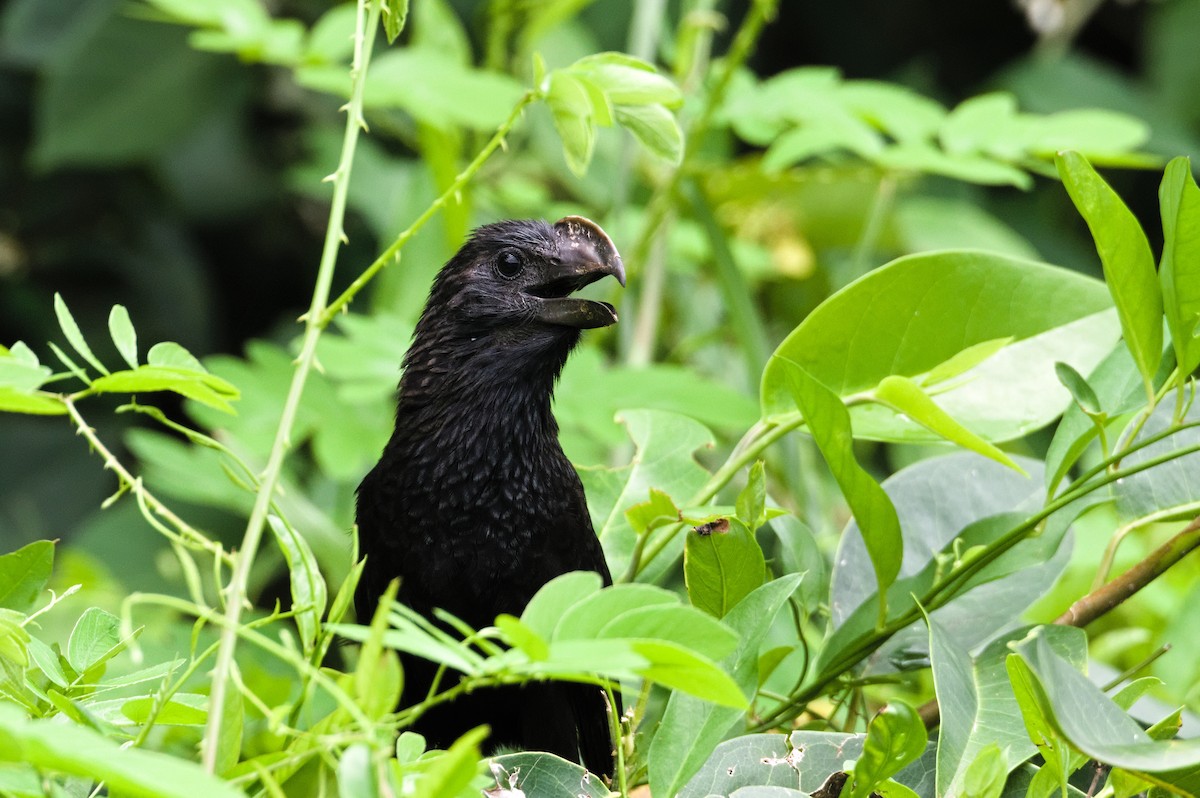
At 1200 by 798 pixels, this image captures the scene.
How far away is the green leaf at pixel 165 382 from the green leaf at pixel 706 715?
1.31 feet

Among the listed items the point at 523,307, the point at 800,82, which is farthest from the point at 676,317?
the point at 523,307

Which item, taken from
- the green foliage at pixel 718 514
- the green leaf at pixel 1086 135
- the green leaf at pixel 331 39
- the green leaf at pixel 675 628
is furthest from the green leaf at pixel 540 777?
the green leaf at pixel 331 39

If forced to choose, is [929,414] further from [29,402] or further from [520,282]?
[520,282]

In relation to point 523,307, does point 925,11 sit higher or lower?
higher

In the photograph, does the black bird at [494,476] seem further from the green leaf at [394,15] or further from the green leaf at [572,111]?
the green leaf at [394,15]

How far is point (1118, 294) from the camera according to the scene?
1023mm

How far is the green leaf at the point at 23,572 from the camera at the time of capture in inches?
39.2

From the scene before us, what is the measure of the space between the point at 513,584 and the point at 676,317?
1.79m

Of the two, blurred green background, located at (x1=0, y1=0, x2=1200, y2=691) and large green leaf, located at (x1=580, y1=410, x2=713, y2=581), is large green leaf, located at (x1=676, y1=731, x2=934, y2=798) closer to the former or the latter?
large green leaf, located at (x1=580, y1=410, x2=713, y2=581)

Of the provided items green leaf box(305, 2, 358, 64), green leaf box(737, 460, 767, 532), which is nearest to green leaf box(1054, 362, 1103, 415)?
green leaf box(737, 460, 767, 532)

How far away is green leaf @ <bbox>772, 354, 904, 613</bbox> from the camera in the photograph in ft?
3.30

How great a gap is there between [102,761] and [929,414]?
0.67 metres

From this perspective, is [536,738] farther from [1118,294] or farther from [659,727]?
[1118,294]

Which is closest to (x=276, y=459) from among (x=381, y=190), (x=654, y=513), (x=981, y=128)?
(x=654, y=513)
